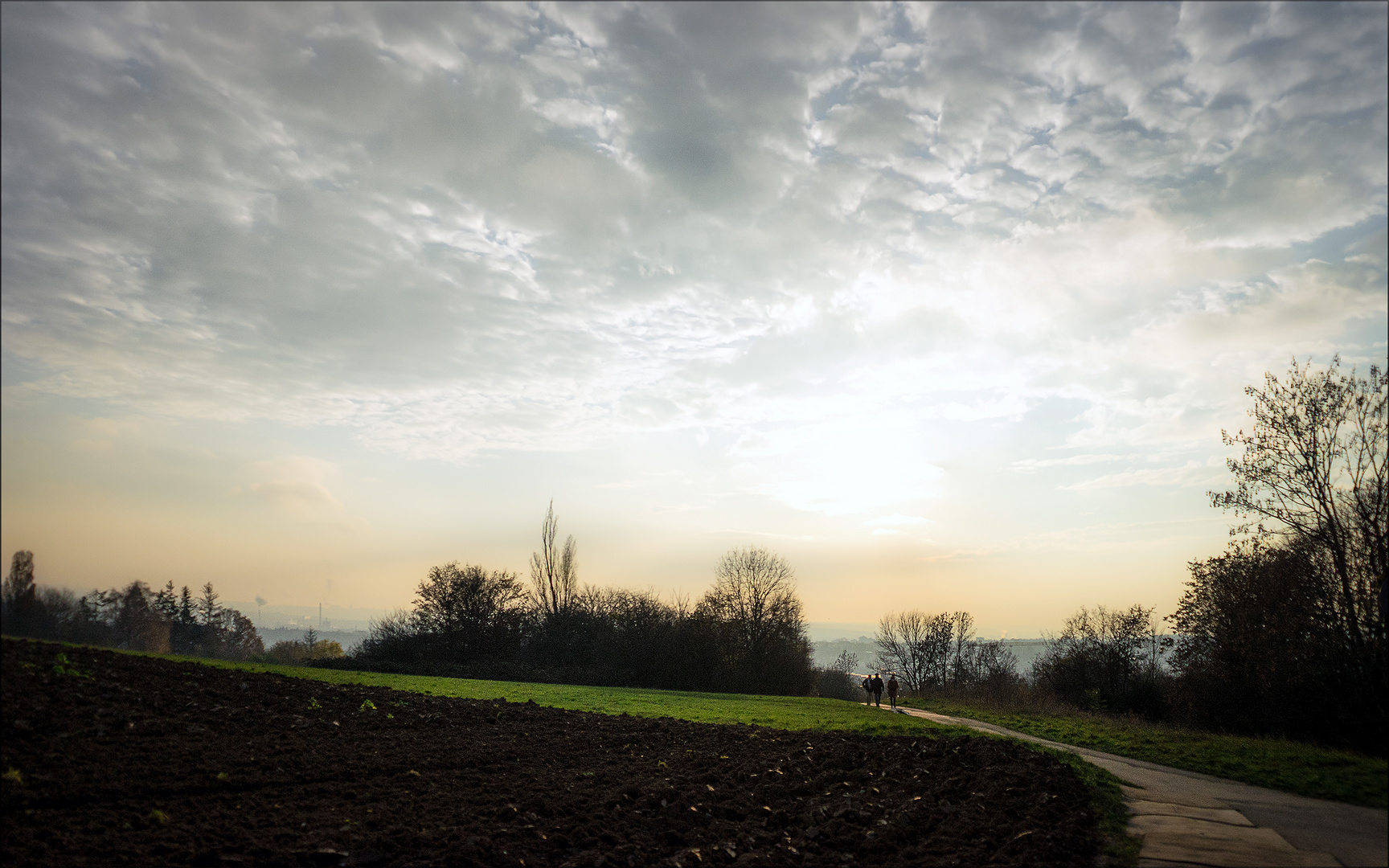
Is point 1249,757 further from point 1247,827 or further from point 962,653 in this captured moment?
point 962,653

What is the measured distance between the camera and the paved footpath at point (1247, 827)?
23.9 feet

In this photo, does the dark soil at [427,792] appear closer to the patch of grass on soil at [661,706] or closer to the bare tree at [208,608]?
the patch of grass on soil at [661,706]

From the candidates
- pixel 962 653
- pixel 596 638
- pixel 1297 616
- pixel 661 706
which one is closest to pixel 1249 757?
pixel 1297 616

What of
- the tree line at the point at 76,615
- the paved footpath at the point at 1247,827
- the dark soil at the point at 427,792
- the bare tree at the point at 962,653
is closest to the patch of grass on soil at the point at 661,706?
the tree line at the point at 76,615

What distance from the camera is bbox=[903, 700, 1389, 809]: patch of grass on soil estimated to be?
8.87 metres

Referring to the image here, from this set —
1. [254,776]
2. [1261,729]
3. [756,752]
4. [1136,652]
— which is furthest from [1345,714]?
[1136,652]

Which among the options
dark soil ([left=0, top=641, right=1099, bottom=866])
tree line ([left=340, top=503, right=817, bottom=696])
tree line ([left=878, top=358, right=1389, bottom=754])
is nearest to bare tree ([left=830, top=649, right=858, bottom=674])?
tree line ([left=340, top=503, right=817, bottom=696])

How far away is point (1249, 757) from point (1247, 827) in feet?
17.6

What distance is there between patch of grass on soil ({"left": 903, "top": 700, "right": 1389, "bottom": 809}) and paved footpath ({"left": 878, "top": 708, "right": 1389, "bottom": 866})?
0.94 feet

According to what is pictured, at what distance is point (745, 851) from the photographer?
Result: 8.20 meters

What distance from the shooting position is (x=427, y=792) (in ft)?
30.8

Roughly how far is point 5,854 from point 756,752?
35.9ft

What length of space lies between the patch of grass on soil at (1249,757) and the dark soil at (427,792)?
10.8ft

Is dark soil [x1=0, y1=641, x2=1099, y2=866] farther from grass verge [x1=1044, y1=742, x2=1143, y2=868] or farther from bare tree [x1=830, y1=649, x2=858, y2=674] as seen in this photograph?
bare tree [x1=830, y1=649, x2=858, y2=674]
